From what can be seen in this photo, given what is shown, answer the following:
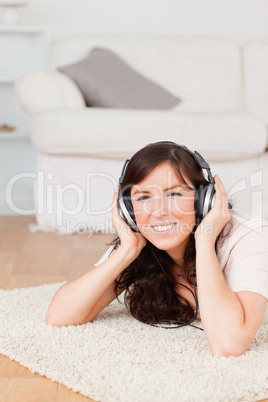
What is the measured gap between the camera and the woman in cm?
148

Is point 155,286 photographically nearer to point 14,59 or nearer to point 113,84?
point 113,84

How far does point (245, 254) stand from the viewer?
156cm

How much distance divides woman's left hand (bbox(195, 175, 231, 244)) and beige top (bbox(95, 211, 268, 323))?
9cm

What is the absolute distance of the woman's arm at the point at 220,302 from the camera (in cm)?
146

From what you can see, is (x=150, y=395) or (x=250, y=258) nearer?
(x=150, y=395)

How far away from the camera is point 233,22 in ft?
14.9

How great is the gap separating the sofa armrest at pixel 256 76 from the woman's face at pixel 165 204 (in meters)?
2.55

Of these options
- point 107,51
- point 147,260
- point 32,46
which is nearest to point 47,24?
point 32,46

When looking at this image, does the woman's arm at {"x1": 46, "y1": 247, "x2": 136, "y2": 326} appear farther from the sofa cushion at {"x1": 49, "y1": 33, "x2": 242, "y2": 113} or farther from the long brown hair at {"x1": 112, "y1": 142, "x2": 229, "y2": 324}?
the sofa cushion at {"x1": 49, "y1": 33, "x2": 242, "y2": 113}

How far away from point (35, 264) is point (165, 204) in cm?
119

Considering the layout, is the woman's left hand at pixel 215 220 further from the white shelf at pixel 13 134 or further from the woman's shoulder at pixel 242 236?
the white shelf at pixel 13 134

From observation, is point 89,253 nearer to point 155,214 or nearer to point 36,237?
point 36,237

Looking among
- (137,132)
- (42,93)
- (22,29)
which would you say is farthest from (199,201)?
(22,29)

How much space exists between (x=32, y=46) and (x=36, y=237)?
5.60 feet
